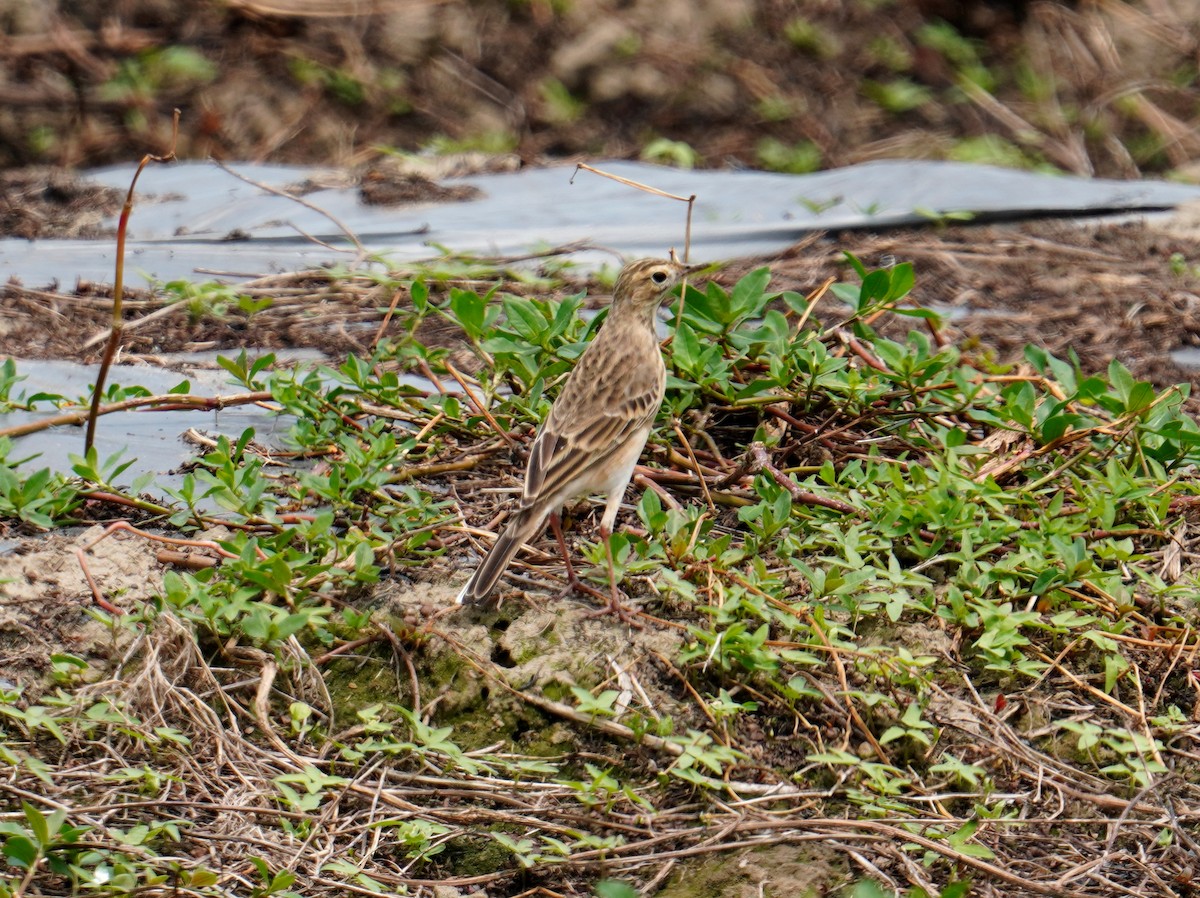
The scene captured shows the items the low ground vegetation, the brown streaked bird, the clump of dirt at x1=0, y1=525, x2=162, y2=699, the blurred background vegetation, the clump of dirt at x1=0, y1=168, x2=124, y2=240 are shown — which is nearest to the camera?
the low ground vegetation

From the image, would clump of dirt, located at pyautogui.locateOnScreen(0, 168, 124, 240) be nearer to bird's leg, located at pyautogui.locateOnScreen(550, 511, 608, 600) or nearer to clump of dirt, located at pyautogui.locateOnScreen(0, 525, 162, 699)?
clump of dirt, located at pyautogui.locateOnScreen(0, 525, 162, 699)

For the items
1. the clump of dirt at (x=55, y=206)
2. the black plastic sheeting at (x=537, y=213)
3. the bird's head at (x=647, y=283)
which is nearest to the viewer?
the bird's head at (x=647, y=283)

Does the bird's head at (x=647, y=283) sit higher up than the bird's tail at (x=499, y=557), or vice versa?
the bird's head at (x=647, y=283)

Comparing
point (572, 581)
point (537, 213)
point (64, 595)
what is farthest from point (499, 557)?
point (537, 213)

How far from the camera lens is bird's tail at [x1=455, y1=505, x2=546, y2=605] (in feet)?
13.9

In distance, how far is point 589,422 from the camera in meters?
4.64

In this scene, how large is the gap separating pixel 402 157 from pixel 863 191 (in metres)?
3.10

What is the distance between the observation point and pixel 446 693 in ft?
13.6

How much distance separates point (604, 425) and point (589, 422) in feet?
0.18

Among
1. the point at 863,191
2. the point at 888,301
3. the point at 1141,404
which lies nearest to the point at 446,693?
the point at 888,301

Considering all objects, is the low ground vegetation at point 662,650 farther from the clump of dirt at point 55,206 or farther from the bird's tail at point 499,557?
the clump of dirt at point 55,206

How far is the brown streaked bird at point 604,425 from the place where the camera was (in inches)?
172

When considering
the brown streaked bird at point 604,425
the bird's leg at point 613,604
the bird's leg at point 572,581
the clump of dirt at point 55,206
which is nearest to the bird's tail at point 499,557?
the brown streaked bird at point 604,425

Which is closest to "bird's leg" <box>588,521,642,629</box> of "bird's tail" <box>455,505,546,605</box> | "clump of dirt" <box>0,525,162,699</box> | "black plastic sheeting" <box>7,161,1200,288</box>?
"bird's tail" <box>455,505,546,605</box>
